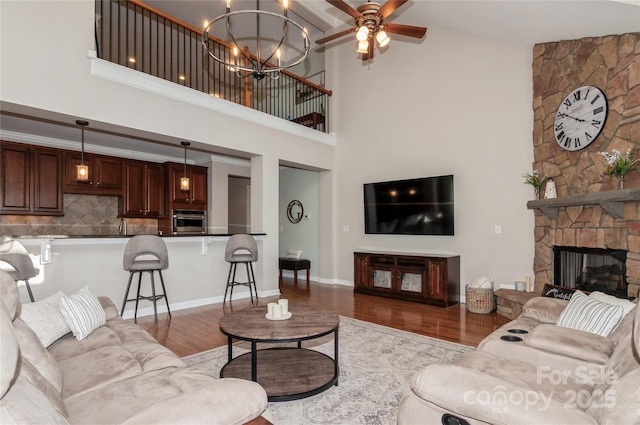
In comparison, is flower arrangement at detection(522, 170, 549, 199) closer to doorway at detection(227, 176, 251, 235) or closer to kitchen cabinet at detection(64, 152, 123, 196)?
doorway at detection(227, 176, 251, 235)

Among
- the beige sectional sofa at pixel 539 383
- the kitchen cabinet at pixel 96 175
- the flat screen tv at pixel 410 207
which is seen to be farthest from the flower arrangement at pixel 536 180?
the kitchen cabinet at pixel 96 175

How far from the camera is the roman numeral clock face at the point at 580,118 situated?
375 cm

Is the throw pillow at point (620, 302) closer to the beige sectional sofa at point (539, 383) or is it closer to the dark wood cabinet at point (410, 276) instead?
the beige sectional sofa at point (539, 383)

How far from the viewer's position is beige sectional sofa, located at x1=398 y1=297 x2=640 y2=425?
1.13 m

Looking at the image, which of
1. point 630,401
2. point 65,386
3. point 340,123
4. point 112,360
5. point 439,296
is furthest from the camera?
point 340,123

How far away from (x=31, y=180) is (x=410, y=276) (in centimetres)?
604

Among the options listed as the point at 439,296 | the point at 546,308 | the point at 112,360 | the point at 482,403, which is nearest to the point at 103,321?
the point at 112,360

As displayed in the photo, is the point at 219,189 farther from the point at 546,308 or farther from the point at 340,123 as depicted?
the point at 546,308

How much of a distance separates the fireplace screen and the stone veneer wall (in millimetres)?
84

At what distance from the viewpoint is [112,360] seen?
1.88 m

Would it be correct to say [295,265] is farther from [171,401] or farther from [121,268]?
[171,401]

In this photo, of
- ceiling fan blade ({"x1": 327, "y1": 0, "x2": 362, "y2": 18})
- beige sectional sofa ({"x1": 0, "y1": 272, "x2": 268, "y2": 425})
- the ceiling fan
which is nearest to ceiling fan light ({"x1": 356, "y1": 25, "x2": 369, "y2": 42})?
the ceiling fan

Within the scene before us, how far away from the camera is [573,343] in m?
1.94

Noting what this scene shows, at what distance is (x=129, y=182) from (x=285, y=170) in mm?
3219
